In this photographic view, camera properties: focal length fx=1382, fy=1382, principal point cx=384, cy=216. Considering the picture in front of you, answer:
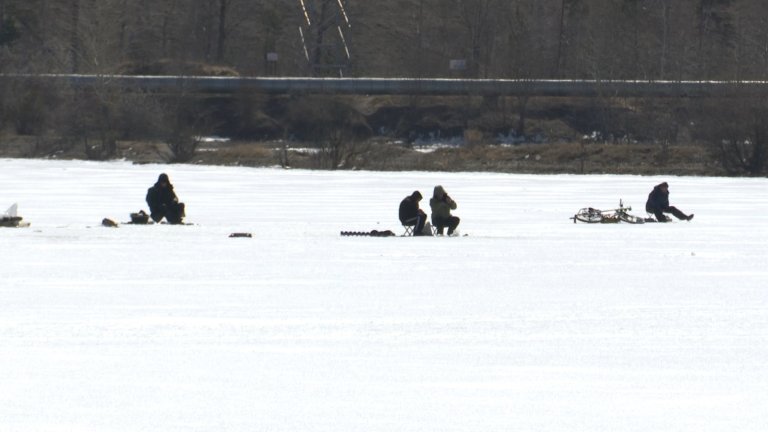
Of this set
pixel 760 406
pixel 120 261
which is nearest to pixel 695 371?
pixel 760 406

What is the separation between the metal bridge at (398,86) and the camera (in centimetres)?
5628

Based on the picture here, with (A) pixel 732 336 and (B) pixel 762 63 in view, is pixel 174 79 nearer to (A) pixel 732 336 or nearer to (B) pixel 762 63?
(B) pixel 762 63

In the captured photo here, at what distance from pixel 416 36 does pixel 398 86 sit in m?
11.5

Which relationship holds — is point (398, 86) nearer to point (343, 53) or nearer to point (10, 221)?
point (343, 53)

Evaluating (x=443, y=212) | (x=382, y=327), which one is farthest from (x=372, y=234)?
(x=382, y=327)

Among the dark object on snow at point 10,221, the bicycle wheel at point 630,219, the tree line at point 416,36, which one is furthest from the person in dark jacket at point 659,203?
the tree line at point 416,36

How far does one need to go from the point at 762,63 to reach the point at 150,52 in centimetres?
3236

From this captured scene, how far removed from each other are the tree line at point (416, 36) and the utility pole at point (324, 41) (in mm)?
564

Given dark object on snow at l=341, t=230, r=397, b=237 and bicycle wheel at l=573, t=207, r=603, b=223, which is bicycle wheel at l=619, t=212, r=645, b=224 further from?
dark object on snow at l=341, t=230, r=397, b=237

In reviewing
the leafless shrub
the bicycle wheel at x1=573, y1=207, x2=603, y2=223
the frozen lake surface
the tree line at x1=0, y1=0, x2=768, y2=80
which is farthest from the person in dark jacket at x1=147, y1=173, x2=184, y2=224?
the tree line at x1=0, y1=0, x2=768, y2=80

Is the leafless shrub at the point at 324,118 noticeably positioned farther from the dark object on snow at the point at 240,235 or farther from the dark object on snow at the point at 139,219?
the dark object on snow at the point at 240,235

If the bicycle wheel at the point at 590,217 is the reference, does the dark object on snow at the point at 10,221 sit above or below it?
below

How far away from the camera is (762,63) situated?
5500cm

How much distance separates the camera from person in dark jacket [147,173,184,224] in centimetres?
1871
